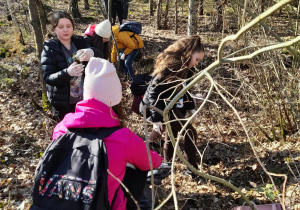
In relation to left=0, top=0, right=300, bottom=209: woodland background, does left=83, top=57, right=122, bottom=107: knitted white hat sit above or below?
above

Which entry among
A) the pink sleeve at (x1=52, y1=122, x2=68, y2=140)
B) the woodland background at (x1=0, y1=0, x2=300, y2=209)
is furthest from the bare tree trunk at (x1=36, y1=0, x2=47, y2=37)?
the pink sleeve at (x1=52, y1=122, x2=68, y2=140)

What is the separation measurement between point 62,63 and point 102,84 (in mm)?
1547

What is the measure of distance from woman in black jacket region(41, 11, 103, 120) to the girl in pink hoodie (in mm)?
1201

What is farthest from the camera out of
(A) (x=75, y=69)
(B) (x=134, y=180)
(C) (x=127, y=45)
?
(C) (x=127, y=45)

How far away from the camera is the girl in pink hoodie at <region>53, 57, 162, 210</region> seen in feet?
7.26

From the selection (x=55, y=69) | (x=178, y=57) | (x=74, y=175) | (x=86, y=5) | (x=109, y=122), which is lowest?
(x=74, y=175)

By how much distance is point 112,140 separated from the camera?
7.31 ft

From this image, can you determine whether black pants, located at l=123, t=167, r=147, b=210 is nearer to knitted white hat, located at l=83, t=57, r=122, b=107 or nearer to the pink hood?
the pink hood

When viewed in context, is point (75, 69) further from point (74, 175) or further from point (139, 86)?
point (74, 175)

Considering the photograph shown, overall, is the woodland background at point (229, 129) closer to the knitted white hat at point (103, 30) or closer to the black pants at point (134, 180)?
the black pants at point (134, 180)

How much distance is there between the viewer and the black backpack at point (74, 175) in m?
2.08

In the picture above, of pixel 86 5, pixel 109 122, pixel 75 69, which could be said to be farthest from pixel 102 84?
pixel 86 5

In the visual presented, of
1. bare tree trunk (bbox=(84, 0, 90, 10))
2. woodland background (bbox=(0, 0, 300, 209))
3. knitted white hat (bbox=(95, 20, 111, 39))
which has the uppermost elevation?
bare tree trunk (bbox=(84, 0, 90, 10))

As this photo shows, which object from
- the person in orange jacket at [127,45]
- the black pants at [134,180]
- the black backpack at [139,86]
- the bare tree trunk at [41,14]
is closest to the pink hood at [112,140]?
the black pants at [134,180]
